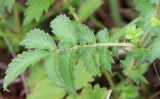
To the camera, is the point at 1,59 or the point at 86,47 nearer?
the point at 86,47

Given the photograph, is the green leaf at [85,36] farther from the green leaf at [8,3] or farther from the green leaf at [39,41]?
the green leaf at [8,3]

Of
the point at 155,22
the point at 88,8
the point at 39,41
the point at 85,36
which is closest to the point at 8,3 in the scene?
the point at 39,41

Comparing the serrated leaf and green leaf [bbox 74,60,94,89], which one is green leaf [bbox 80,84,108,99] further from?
the serrated leaf

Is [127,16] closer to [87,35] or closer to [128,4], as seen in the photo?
[128,4]

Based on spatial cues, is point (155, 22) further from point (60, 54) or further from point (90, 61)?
point (60, 54)

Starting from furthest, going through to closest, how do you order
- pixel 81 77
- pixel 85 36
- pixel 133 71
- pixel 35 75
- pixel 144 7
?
pixel 35 75
pixel 81 77
pixel 133 71
pixel 144 7
pixel 85 36

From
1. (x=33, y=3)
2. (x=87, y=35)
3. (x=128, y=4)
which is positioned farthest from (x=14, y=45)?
(x=87, y=35)
